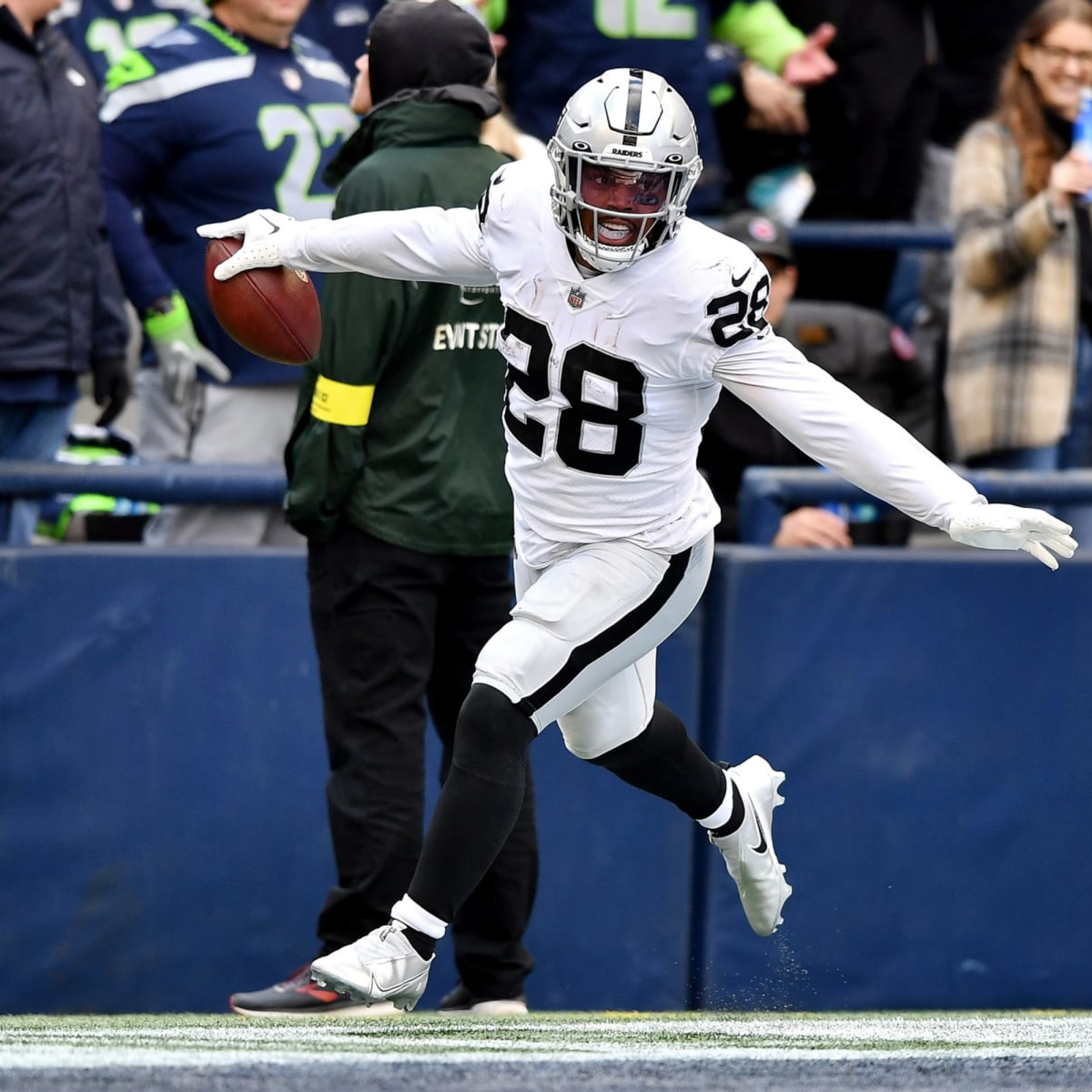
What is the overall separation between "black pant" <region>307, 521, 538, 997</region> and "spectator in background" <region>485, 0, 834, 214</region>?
6.72 feet

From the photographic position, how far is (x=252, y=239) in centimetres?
409

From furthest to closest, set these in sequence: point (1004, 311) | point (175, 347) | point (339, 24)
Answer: point (339, 24) → point (1004, 311) → point (175, 347)

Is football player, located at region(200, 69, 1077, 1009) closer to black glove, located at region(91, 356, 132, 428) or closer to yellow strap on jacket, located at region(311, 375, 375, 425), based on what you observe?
yellow strap on jacket, located at region(311, 375, 375, 425)

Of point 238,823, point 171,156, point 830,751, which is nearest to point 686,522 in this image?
point 830,751

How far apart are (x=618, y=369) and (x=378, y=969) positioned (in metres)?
1.18

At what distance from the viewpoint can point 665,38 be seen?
6117mm

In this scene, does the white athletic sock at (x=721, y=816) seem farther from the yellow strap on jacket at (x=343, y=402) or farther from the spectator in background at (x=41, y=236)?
the spectator in background at (x=41, y=236)

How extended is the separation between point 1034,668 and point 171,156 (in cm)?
252

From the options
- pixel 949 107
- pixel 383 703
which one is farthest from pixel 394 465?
pixel 949 107

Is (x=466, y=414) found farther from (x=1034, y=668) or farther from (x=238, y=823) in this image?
(x=1034, y=668)

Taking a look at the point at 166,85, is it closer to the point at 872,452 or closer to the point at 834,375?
the point at 834,375

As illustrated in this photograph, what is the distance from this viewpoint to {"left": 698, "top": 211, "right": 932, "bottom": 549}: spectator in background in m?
5.36

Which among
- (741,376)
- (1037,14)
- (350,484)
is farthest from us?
(1037,14)

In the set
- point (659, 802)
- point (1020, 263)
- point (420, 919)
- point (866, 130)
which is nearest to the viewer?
point (420, 919)
